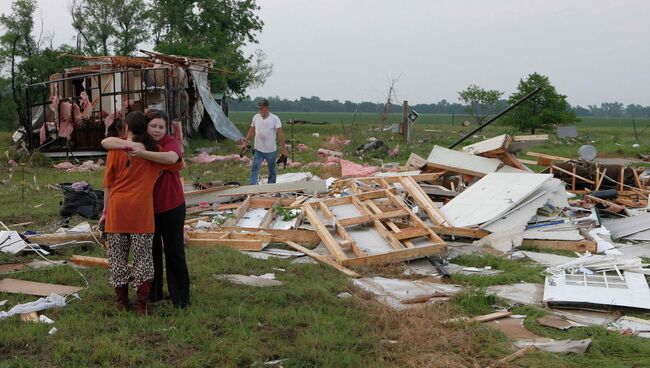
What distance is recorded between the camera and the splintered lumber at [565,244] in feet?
24.2

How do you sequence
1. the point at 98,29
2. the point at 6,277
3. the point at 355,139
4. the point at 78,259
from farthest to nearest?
the point at 98,29
the point at 355,139
the point at 78,259
the point at 6,277

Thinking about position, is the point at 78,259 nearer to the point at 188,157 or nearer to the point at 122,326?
the point at 122,326

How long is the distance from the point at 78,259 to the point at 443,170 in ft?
21.8

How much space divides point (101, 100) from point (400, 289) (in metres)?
14.6

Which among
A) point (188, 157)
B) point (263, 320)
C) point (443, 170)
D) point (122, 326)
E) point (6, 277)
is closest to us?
point (122, 326)

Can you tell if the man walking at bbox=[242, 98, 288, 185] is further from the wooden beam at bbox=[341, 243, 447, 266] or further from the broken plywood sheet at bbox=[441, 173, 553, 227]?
the wooden beam at bbox=[341, 243, 447, 266]

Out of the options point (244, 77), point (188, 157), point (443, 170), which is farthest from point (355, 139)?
point (244, 77)

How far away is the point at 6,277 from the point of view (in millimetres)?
5711

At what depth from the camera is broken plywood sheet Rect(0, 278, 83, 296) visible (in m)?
5.23

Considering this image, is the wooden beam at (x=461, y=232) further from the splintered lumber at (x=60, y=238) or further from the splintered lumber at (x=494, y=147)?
the splintered lumber at (x=60, y=238)

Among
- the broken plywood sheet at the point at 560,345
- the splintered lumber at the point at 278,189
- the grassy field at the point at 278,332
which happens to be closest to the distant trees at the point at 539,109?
the splintered lumber at the point at 278,189

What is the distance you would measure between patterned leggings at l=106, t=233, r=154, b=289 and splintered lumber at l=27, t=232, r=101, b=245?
2820mm

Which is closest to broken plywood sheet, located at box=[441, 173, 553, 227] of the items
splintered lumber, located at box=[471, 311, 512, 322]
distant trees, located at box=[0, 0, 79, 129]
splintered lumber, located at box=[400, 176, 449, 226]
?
splintered lumber, located at box=[400, 176, 449, 226]

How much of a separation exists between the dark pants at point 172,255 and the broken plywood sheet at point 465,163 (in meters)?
6.85
